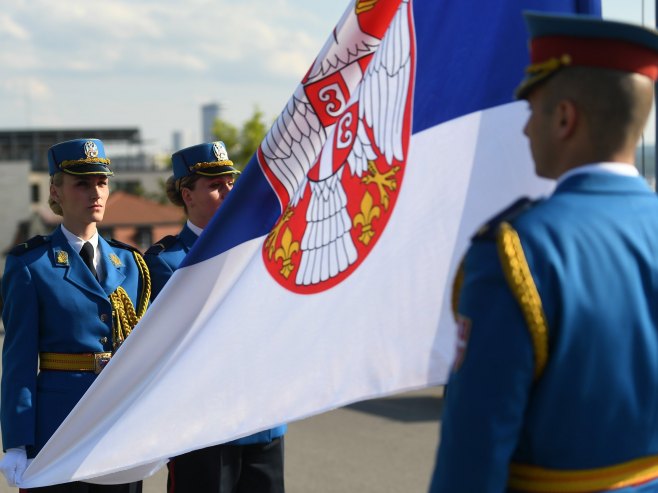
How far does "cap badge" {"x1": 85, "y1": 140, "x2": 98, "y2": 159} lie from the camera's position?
3.54 metres

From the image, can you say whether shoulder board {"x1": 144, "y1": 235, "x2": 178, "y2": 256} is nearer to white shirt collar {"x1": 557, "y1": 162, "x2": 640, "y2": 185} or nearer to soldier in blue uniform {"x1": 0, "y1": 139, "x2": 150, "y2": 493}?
soldier in blue uniform {"x1": 0, "y1": 139, "x2": 150, "y2": 493}

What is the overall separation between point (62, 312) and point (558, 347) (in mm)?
2209

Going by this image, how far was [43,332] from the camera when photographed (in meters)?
3.37

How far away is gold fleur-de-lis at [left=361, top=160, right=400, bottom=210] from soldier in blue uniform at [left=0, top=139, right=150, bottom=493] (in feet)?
3.93

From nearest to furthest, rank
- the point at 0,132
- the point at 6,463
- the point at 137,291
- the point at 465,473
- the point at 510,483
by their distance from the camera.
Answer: the point at 465,473, the point at 510,483, the point at 6,463, the point at 137,291, the point at 0,132

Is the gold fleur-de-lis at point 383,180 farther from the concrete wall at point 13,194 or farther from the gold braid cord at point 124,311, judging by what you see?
the concrete wall at point 13,194

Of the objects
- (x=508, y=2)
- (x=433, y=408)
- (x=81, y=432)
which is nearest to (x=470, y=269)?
(x=508, y=2)

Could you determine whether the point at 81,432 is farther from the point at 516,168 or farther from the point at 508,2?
the point at 508,2

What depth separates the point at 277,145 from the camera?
2.67 metres

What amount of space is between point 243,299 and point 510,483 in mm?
1164

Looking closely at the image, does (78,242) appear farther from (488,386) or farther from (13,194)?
(13,194)

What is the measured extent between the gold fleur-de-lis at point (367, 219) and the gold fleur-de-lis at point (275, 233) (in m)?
0.19

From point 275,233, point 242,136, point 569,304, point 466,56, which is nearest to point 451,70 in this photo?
point 466,56

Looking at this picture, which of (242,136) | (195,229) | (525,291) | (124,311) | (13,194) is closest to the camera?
(525,291)
